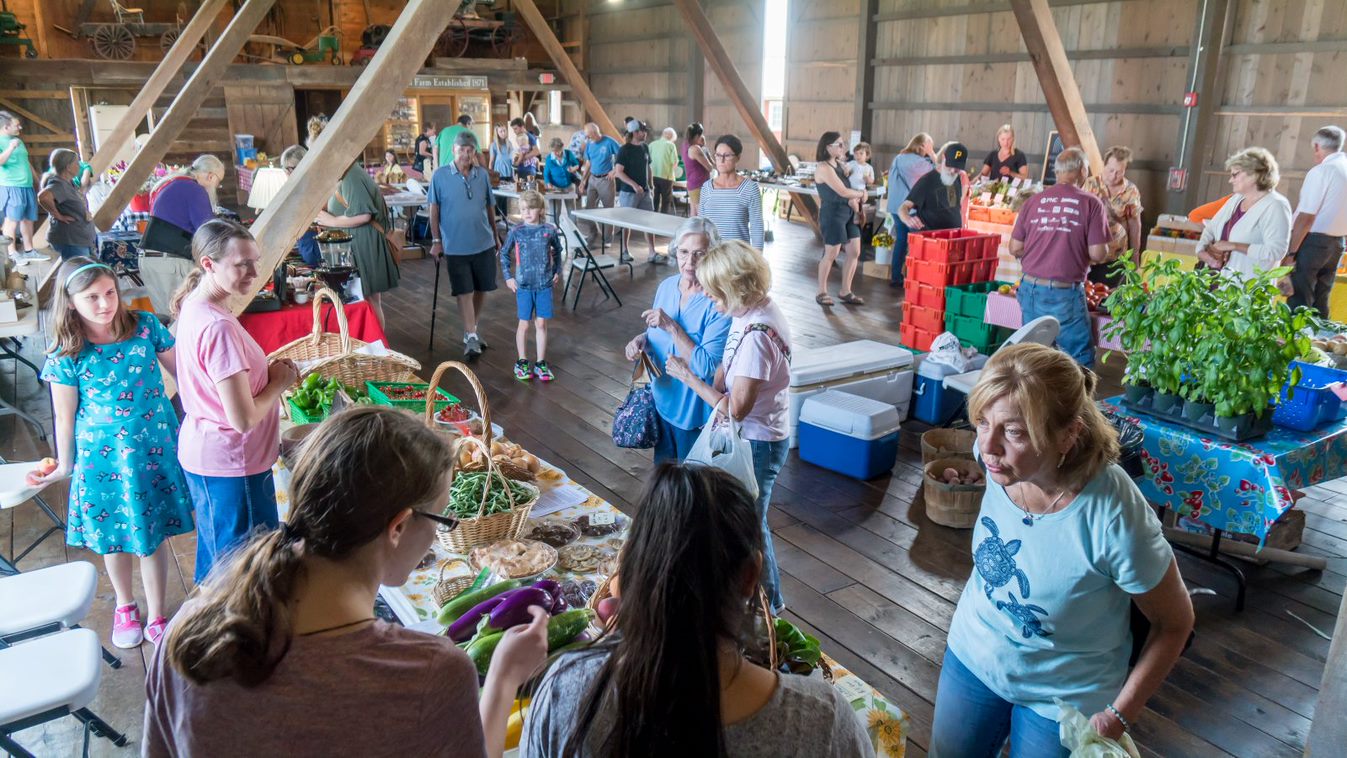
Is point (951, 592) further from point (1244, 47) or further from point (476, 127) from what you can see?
point (476, 127)

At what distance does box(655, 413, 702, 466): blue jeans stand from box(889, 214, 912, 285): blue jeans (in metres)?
5.98

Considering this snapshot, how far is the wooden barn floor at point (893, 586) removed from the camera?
2.95 metres

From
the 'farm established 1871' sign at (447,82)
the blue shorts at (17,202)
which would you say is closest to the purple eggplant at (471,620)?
the blue shorts at (17,202)

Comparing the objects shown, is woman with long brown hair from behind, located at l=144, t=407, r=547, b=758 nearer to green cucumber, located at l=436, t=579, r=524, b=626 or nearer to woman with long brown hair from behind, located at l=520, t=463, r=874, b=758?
woman with long brown hair from behind, located at l=520, t=463, r=874, b=758

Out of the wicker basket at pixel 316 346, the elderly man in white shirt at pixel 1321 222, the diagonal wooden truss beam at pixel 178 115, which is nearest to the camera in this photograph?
the wicker basket at pixel 316 346

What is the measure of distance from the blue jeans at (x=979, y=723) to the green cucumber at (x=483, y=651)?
100 centimetres

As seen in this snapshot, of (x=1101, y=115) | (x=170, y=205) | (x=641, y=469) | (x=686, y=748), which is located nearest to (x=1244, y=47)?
(x=1101, y=115)

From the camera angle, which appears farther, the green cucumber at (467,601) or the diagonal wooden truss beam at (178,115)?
the diagonal wooden truss beam at (178,115)

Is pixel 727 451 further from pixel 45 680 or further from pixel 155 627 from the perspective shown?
pixel 155 627

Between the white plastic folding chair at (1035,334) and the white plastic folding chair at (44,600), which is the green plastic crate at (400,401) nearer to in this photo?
the white plastic folding chair at (44,600)

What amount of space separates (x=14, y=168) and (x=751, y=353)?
29.3ft

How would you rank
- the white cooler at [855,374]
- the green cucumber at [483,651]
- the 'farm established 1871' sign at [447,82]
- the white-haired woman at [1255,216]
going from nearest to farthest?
the green cucumber at [483,651]
the white cooler at [855,374]
the white-haired woman at [1255,216]
the 'farm established 1871' sign at [447,82]

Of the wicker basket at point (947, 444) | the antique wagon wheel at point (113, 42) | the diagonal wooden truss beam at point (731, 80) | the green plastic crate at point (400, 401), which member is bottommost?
the wicker basket at point (947, 444)

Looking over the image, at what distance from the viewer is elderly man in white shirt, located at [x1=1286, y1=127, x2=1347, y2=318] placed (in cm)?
616
